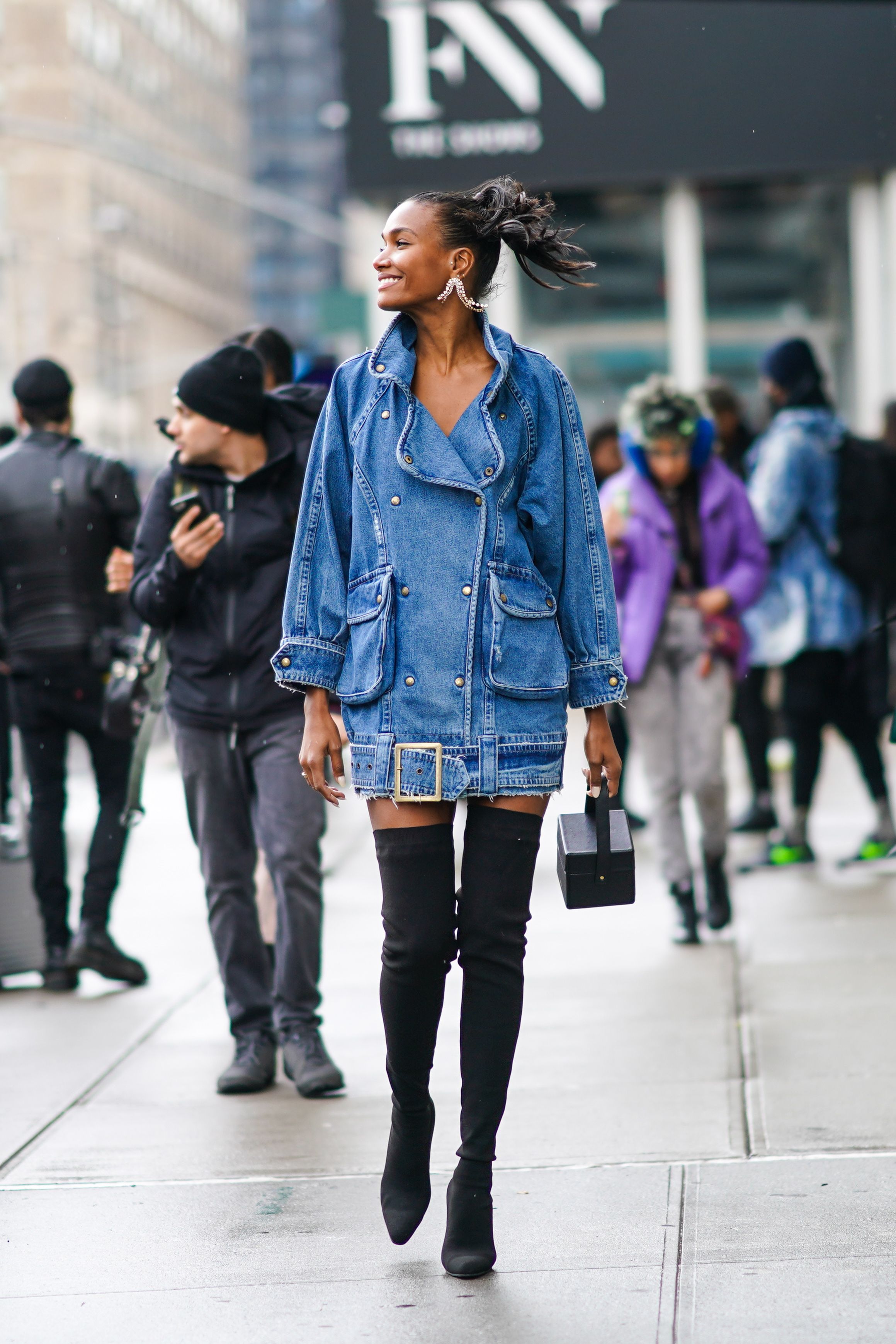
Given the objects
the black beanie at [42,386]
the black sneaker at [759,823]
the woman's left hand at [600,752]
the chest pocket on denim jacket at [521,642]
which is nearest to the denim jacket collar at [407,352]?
the chest pocket on denim jacket at [521,642]

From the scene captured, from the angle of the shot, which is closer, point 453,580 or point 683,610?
point 453,580

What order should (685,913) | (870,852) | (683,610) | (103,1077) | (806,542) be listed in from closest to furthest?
(103,1077) < (685,913) < (683,610) < (870,852) < (806,542)

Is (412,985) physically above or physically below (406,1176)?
above

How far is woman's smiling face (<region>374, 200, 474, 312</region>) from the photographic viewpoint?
373 cm

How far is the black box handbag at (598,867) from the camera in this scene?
373 centimetres

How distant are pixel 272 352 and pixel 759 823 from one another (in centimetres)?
399

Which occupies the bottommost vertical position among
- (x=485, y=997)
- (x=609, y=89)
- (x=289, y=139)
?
(x=485, y=997)

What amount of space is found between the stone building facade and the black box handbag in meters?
57.7

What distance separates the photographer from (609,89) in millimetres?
15805

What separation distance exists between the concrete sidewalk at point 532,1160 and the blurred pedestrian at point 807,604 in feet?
4.36

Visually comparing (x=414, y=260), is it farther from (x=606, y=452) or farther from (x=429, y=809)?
(x=606, y=452)

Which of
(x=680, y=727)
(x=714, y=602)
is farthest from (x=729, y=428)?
(x=680, y=727)

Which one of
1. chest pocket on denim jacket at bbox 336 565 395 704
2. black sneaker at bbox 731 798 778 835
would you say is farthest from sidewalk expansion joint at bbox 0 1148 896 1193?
black sneaker at bbox 731 798 778 835

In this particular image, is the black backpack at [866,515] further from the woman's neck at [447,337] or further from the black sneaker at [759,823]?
the woman's neck at [447,337]
